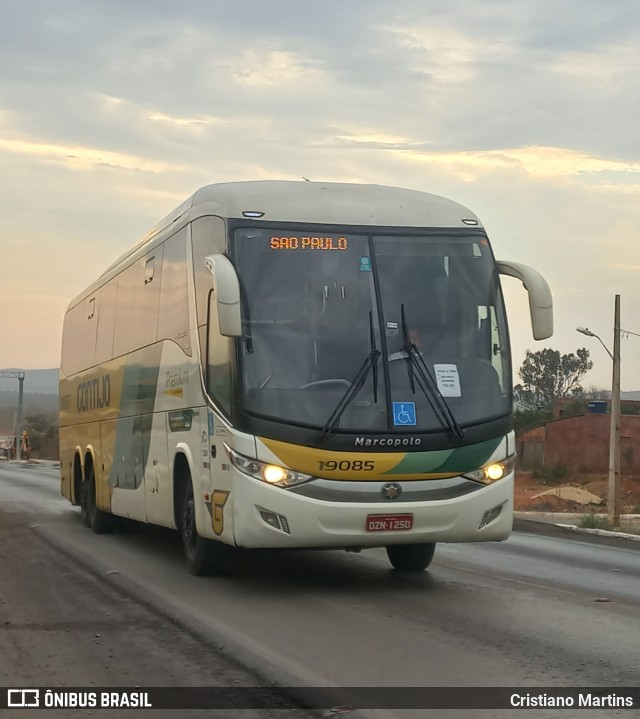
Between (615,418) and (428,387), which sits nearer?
(428,387)

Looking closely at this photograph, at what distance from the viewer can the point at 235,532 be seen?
1047 cm

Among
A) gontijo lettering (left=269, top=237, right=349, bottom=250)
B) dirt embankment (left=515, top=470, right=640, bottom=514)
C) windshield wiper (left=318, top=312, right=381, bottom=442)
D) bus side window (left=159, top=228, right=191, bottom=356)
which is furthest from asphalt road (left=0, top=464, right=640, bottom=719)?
dirt embankment (left=515, top=470, right=640, bottom=514)

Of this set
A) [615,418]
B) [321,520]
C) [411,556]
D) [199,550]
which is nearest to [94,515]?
[199,550]

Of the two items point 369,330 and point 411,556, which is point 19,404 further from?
point 369,330

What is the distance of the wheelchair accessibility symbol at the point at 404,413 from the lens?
10.6 meters

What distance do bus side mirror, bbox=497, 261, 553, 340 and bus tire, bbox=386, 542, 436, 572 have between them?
8.42 feet

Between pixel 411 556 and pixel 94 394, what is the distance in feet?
24.2

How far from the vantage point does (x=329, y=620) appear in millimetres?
9406

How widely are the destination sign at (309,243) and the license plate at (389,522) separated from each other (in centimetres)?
248

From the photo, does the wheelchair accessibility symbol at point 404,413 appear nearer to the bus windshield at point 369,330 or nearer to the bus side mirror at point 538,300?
the bus windshield at point 369,330

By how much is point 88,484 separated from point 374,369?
9.34m

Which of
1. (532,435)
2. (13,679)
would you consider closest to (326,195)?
(13,679)

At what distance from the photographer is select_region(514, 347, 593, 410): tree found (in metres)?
118

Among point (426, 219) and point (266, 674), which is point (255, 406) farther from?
point (266, 674)
